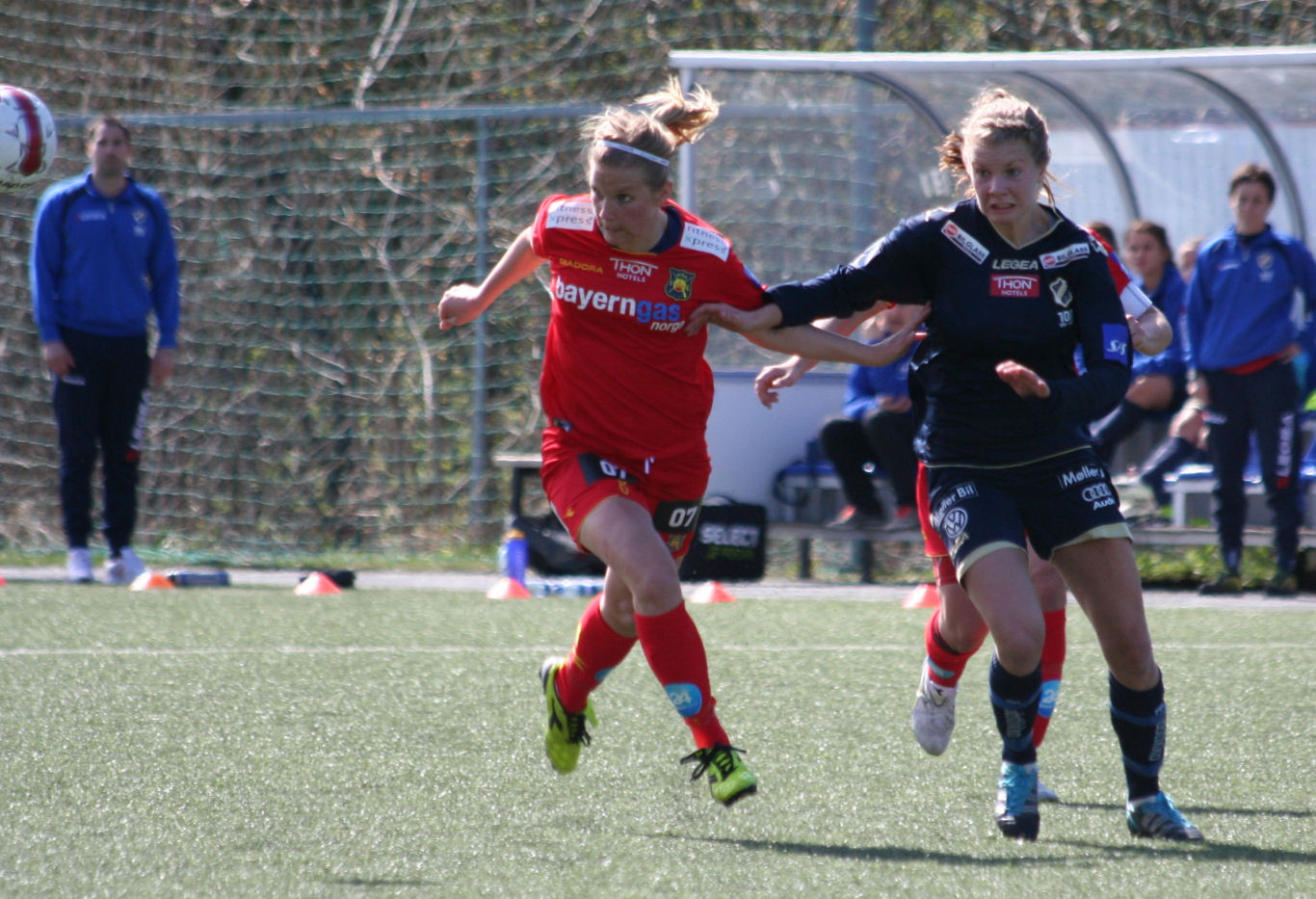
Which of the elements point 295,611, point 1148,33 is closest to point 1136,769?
point 295,611

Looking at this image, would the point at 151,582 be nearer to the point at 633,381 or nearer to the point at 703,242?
the point at 633,381

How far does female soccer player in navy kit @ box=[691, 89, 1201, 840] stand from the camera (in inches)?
140

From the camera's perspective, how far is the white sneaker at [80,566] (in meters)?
8.77

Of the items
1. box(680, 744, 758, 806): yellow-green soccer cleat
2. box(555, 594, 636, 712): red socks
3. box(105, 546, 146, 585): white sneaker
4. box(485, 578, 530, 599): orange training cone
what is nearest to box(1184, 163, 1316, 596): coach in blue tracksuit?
box(485, 578, 530, 599): orange training cone

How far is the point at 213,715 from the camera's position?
4.92 metres

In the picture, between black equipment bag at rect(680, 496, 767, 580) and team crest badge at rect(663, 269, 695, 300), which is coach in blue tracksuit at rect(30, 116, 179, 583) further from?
team crest badge at rect(663, 269, 695, 300)

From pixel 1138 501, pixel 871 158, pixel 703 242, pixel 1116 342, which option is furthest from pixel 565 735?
pixel 871 158

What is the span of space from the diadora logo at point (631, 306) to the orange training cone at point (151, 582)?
5.17 meters

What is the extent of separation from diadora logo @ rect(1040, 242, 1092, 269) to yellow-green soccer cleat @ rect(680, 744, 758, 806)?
50.3 inches

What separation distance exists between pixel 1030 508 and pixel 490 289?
4.89 feet

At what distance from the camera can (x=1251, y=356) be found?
8.16 m

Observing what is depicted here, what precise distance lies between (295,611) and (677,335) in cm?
412

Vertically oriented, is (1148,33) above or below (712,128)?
above

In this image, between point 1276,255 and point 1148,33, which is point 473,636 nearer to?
point 1276,255
